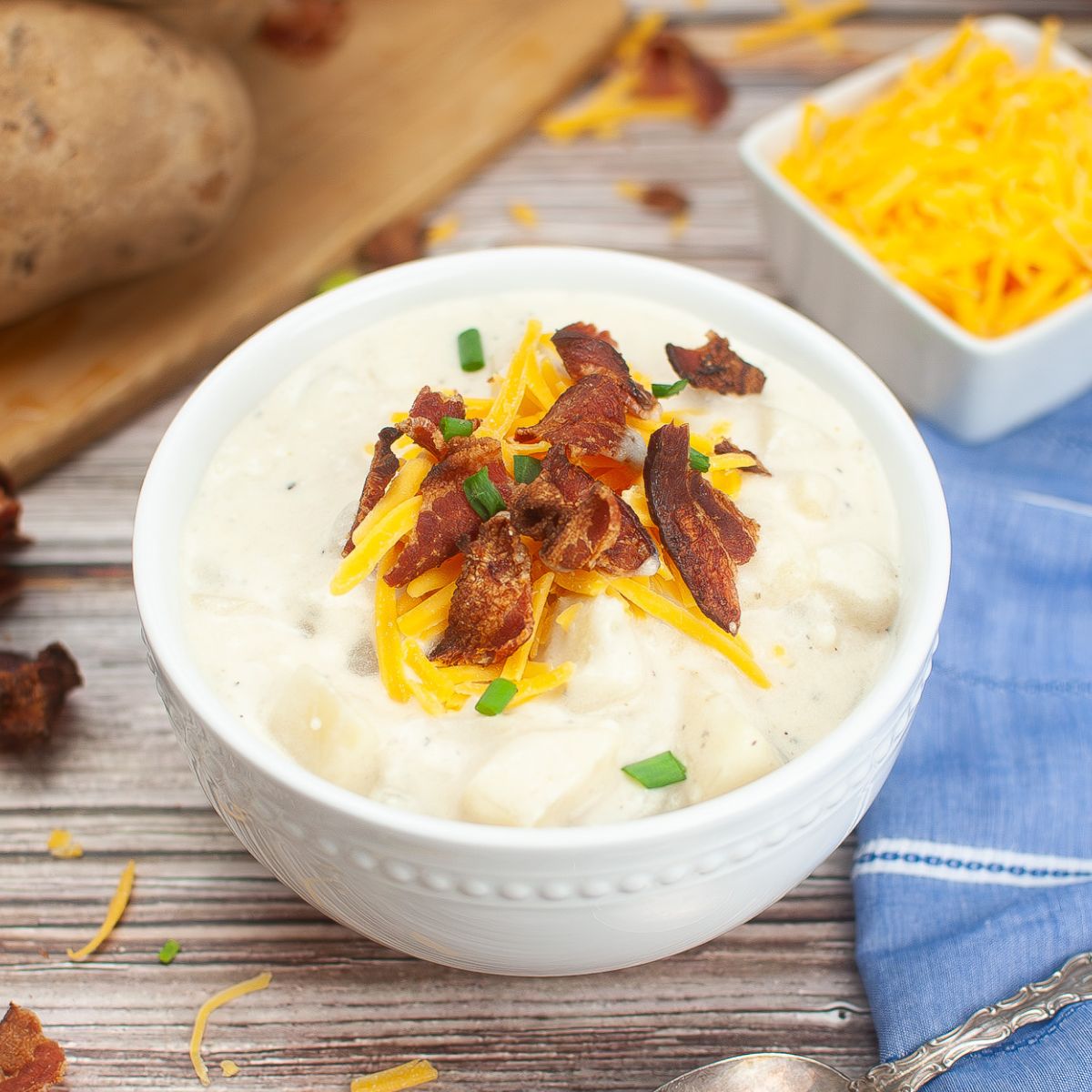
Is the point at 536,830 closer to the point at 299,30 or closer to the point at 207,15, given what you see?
the point at 207,15

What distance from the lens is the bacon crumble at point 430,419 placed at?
6.07 ft

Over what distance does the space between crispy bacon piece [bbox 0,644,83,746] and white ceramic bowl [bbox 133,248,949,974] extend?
2.06 ft

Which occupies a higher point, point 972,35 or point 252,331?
point 972,35

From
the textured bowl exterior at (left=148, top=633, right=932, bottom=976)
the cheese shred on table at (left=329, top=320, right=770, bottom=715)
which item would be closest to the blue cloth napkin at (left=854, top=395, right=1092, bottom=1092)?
the textured bowl exterior at (left=148, top=633, right=932, bottom=976)

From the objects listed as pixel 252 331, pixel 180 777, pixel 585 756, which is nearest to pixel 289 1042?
pixel 180 777

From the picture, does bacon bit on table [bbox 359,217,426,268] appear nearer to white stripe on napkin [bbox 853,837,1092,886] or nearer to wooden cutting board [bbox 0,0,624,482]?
wooden cutting board [bbox 0,0,624,482]

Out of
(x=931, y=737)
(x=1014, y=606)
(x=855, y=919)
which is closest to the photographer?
(x=855, y=919)

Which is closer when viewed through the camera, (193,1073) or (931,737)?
(193,1073)

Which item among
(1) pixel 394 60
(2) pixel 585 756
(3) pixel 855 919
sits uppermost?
(2) pixel 585 756

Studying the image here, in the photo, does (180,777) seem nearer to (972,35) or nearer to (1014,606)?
(1014,606)

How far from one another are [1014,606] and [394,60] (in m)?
2.46

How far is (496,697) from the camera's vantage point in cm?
169

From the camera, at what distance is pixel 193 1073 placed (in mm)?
2023

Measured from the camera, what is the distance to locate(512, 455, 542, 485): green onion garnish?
6.10ft
